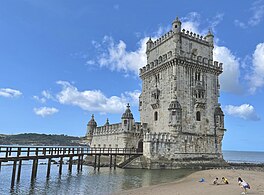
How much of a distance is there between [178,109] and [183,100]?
2.40 metres

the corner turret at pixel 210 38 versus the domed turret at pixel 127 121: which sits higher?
the corner turret at pixel 210 38

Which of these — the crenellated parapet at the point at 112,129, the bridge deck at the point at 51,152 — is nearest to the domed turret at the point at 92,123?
the crenellated parapet at the point at 112,129

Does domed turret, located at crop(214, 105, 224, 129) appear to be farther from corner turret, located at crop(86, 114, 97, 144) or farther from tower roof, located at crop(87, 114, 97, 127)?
tower roof, located at crop(87, 114, 97, 127)

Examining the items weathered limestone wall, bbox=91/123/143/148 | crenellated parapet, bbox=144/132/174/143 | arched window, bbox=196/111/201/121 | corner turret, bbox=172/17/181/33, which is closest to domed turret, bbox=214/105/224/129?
arched window, bbox=196/111/201/121

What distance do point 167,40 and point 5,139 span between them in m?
184

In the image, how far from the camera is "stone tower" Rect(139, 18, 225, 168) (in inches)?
1412

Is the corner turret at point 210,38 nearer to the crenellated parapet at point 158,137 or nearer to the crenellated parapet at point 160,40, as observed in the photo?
the crenellated parapet at point 160,40

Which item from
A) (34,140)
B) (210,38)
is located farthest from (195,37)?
(34,140)

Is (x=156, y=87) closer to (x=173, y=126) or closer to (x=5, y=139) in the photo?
(x=173, y=126)

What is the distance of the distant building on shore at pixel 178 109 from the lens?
35.8 metres

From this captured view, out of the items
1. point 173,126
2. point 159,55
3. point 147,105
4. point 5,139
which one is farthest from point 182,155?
point 5,139

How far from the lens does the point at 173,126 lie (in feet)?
117

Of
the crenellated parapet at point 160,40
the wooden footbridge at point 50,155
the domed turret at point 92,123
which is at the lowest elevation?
the wooden footbridge at point 50,155

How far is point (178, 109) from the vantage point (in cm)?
3603
